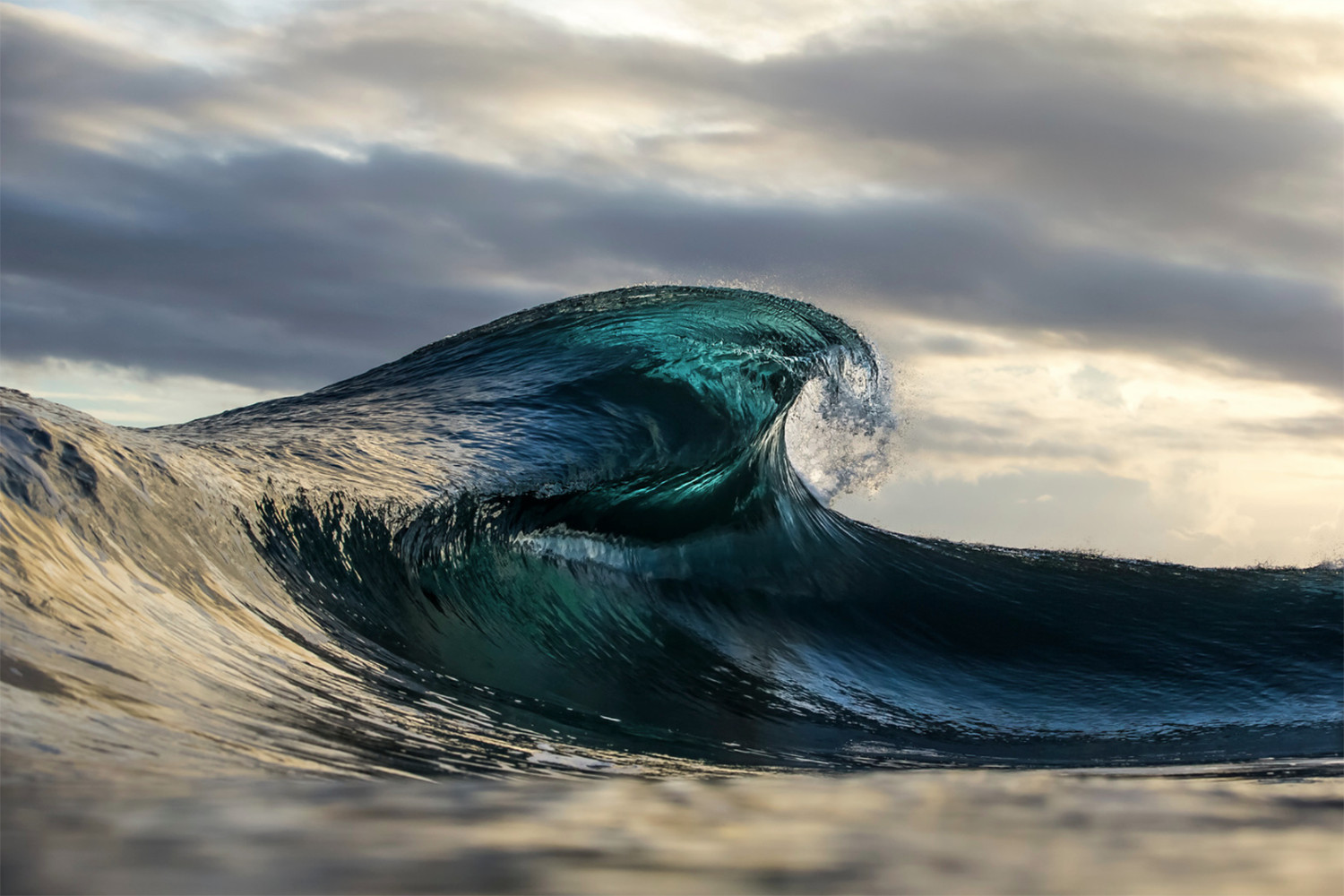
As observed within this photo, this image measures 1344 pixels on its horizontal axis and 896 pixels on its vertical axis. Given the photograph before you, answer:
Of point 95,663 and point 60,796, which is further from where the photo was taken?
point 95,663

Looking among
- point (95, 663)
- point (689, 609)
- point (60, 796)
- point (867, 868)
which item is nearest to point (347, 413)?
point (689, 609)

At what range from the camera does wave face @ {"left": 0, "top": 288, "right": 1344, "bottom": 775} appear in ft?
8.69

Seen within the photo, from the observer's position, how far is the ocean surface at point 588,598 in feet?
8.40

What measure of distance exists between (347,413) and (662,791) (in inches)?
238

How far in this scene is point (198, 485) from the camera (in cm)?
420

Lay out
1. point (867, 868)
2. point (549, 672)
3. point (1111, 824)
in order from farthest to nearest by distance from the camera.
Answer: point (549, 672), point (1111, 824), point (867, 868)

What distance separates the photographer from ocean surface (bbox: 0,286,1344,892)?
2561 millimetres

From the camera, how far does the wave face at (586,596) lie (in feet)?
8.69

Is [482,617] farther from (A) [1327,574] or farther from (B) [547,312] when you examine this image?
(A) [1327,574]

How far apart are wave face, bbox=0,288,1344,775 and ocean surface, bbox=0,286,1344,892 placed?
0.02 m

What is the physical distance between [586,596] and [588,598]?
2 cm

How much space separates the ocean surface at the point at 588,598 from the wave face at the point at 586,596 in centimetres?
2

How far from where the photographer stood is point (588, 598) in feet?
21.6

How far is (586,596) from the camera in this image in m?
6.58
